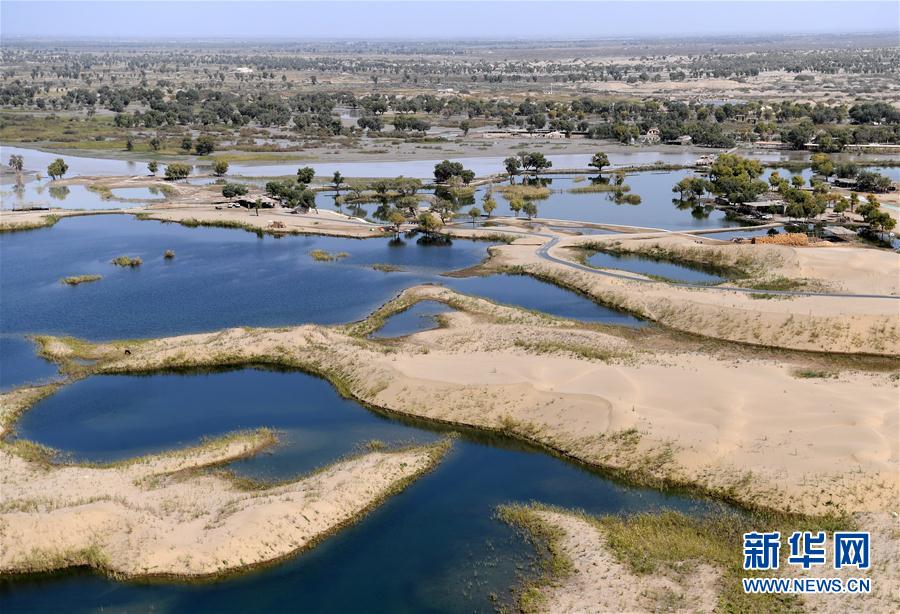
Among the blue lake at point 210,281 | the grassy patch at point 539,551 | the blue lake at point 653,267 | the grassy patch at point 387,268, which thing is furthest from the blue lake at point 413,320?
the grassy patch at point 539,551

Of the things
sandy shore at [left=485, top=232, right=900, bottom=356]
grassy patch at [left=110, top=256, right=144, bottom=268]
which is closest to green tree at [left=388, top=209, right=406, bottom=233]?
sandy shore at [left=485, top=232, right=900, bottom=356]

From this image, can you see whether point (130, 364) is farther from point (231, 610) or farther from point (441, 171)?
point (441, 171)

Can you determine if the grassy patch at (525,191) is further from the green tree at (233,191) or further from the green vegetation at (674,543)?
the green vegetation at (674,543)

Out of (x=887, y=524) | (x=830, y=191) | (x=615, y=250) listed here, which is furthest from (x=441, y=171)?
(x=887, y=524)

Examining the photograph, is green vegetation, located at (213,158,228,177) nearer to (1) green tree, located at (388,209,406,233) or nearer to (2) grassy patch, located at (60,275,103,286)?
(1) green tree, located at (388,209,406,233)

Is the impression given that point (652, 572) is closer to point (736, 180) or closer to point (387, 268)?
point (387, 268)

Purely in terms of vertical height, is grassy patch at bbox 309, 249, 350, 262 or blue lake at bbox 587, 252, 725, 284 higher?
grassy patch at bbox 309, 249, 350, 262
